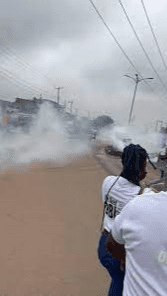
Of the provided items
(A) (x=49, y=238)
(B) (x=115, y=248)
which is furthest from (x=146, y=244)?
(A) (x=49, y=238)

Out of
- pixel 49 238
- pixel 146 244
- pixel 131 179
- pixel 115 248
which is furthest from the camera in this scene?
pixel 49 238

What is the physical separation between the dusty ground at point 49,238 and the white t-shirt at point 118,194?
194 cm

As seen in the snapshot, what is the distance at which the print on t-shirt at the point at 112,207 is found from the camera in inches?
70.5

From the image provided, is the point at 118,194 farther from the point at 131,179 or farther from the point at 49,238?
the point at 49,238

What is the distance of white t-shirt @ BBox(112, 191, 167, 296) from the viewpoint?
909 millimetres

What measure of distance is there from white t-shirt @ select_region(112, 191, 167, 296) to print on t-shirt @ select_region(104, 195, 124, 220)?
0.74 meters

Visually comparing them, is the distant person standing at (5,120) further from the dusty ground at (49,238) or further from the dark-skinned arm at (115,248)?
the dark-skinned arm at (115,248)

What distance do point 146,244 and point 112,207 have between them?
0.93 metres

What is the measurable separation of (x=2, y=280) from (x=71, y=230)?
1852mm

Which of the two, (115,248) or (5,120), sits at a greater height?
(115,248)

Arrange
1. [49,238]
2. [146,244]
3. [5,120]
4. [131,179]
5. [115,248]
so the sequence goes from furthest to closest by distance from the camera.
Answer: [5,120], [49,238], [131,179], [115,248], [146,244]

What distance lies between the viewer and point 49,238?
4.26 m

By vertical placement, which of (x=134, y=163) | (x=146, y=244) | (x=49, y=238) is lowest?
(x=49, y=238)

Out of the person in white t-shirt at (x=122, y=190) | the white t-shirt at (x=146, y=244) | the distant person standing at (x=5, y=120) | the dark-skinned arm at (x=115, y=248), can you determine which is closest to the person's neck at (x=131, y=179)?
the person in white t-shirt at (x=122, y=190)
